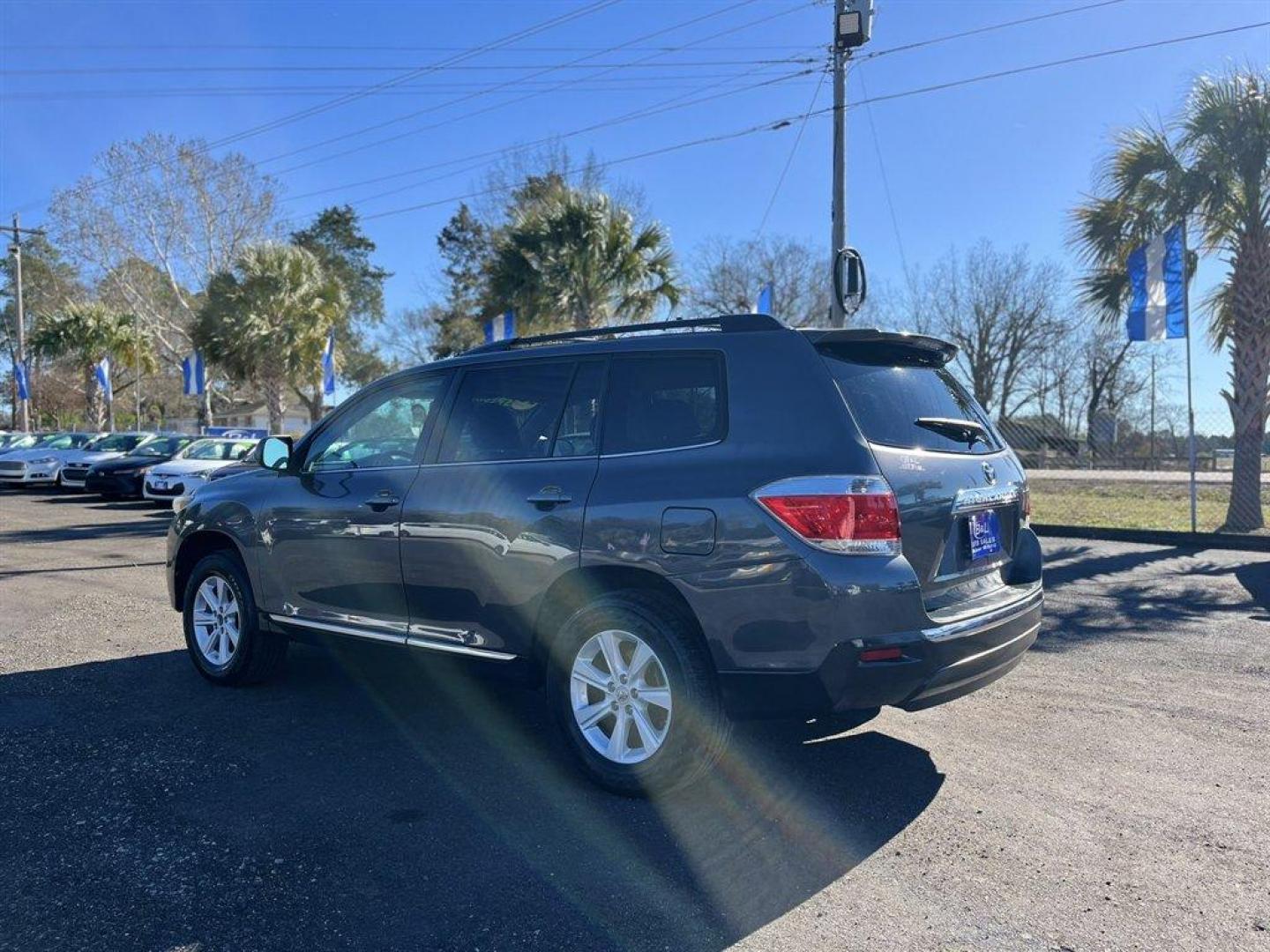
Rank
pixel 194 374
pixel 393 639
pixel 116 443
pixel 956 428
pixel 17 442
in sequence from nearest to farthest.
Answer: pixel 956 428 < pixel 393 639 < pixel 116 443 < pixel 17 442 < pixel 194 374

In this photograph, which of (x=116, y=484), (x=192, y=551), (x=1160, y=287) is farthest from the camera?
(x=116, y=484)

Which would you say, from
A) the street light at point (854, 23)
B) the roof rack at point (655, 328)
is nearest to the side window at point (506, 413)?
the roof rack at point (655, 328)

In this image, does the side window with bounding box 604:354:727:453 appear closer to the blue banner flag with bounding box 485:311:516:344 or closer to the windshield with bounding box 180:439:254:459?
the blue banner flag with bounding box 485:311:516:344

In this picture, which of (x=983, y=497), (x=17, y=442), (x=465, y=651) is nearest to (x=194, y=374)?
(x=17, y=442)

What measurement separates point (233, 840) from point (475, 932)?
120 cm

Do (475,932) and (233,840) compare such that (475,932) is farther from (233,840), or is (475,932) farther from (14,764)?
(14,764)

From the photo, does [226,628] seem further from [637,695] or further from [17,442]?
[17,442]

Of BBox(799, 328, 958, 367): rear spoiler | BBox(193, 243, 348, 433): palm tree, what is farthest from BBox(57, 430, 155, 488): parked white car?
BBox(799, 328, 958, 367): rear spoiler

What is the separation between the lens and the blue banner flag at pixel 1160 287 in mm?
12766

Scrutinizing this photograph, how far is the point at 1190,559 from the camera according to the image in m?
10.6

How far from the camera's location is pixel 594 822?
3719 mm

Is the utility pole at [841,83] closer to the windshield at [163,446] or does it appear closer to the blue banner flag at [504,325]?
the blue banner flag at [504,325]

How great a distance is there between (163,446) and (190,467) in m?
4.96

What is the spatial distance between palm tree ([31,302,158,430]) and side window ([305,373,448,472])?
36037 mm
